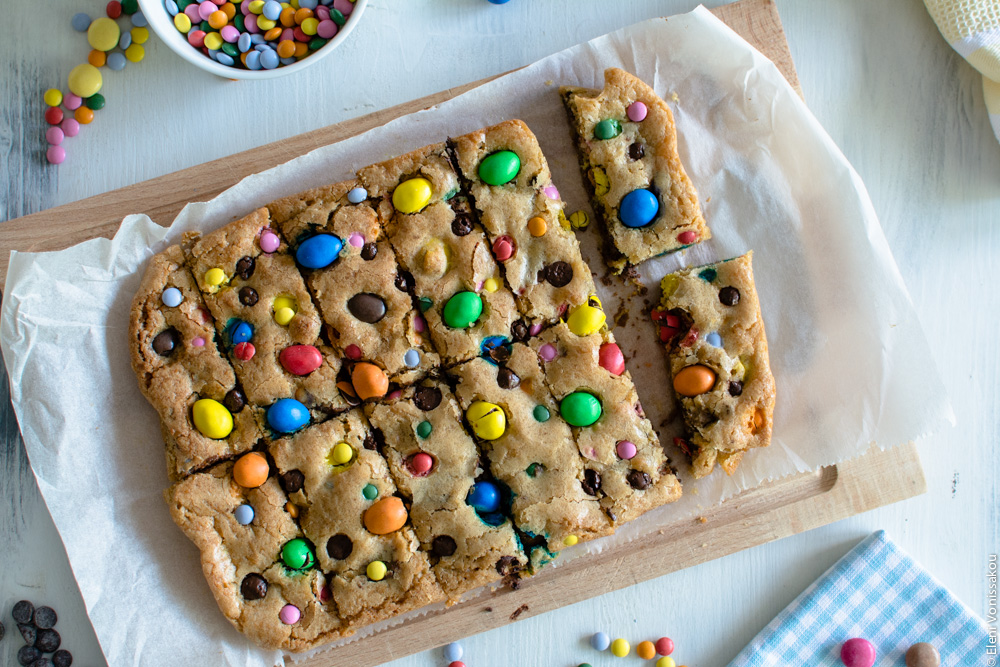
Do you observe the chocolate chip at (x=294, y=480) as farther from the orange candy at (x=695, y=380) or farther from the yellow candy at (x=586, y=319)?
the orange candy at (x=695, y=380)

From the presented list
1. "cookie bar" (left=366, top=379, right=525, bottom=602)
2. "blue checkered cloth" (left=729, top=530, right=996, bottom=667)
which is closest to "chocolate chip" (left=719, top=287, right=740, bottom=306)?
"cookie bar" (left=366, top=379, right=525, bottom=602)

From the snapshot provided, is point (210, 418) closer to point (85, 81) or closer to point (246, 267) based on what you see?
point (246, 267)

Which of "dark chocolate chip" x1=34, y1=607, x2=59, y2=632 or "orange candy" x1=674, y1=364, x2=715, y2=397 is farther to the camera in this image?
"dark chocolate chip" x1=34, y1=607, x2=59, y2=632

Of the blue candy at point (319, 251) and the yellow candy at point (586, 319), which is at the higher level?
the blue candy at point (319, 251)

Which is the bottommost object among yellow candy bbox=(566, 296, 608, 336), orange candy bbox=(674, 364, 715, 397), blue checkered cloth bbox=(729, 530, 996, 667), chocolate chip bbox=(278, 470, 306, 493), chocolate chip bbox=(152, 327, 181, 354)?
blue checkered cloth bbox=(729, 530, 996, 667)

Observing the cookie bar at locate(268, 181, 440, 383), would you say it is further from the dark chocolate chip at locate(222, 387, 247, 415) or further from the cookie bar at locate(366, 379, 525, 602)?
the dark chocolate chip at locate(222, 387, 247, 415)

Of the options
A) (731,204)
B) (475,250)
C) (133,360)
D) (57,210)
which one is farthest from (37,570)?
(731,204)

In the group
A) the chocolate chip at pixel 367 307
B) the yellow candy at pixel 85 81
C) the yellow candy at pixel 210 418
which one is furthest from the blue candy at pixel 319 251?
the yellow candy at pixel 85 81
